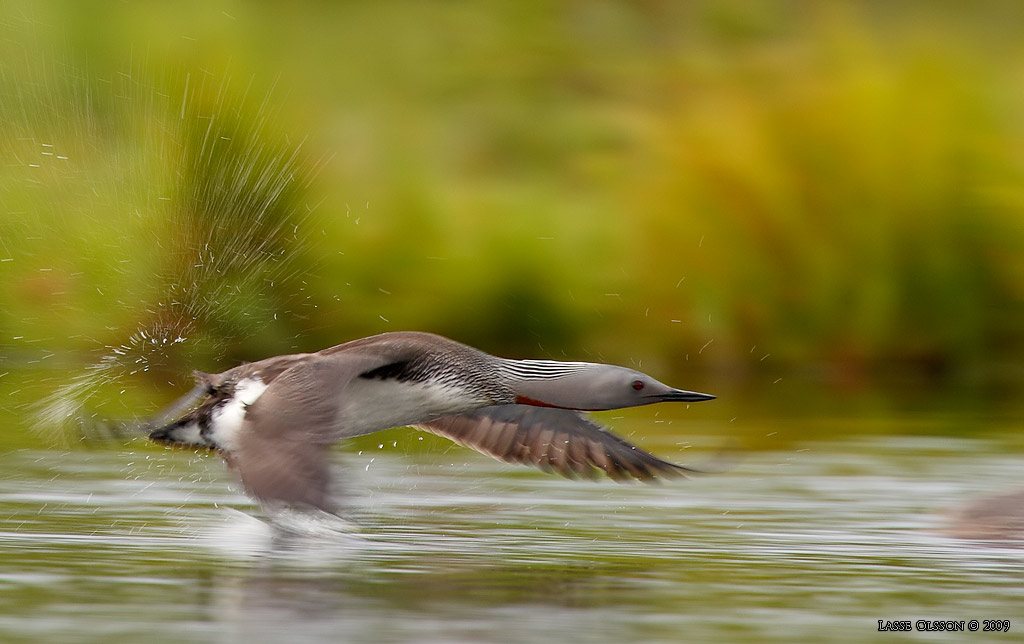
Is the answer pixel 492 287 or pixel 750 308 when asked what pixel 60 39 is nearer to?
pixel 492 287

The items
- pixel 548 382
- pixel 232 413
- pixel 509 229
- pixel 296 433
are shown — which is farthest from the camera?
pixel 509 229

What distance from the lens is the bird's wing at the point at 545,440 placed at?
7.59 meters

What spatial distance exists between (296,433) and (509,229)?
747 cm

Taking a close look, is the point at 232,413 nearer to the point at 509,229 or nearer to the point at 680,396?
the point at 680,396

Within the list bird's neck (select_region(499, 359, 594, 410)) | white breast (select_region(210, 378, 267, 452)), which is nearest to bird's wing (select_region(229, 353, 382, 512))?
white breast (select_region(210, 378, 267, 452))

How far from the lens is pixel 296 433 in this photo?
6.28 metres

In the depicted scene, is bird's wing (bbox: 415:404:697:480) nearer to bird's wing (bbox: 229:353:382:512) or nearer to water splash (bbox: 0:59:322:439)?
bird's wing (bbox: 229:353:382:512)

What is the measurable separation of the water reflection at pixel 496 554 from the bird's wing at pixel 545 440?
182 mm

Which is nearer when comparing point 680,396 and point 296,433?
point 296,433

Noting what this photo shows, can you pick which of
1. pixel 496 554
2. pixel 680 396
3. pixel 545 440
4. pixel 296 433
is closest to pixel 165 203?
pixel 545 440

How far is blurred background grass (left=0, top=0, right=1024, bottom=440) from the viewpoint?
482 inches

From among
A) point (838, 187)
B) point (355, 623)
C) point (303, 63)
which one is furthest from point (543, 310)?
point (303, 63)

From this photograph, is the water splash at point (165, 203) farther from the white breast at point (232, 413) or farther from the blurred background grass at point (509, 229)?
the white breast at point (232, 413)

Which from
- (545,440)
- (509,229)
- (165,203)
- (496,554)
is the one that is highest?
(165,203)
